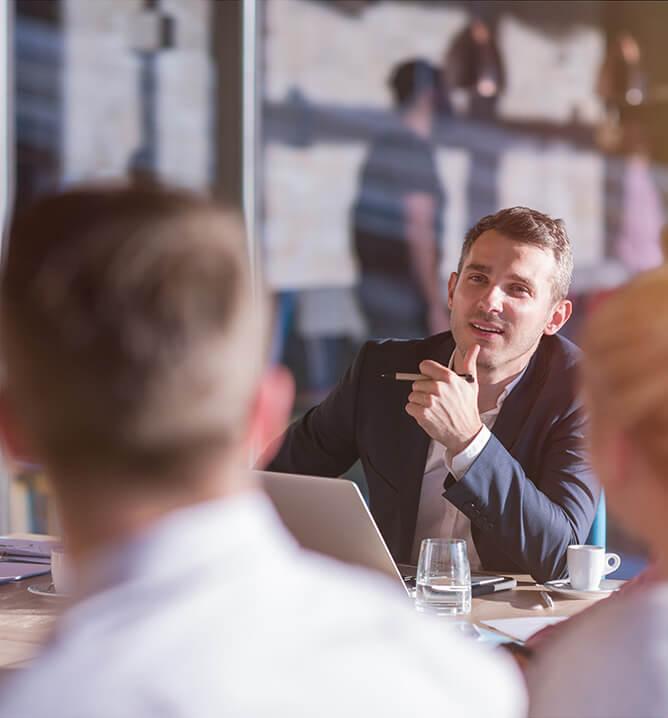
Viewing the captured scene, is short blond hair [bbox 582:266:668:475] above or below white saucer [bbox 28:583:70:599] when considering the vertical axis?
above

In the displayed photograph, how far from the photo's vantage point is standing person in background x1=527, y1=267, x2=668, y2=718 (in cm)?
86

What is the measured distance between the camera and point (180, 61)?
563 cm

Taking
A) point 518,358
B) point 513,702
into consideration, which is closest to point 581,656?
point 513,702

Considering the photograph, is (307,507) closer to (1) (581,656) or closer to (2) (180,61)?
(1) (581,656)

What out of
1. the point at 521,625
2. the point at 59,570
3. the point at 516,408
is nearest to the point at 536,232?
the point at 516,408

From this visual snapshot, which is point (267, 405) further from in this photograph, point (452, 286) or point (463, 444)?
point (452, 286)

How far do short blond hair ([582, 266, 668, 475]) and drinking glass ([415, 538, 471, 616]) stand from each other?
100cm

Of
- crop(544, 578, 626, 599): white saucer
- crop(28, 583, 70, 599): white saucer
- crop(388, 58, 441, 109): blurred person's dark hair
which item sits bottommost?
crop(544, 578, 626, 599): white saucer

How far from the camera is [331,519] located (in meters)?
1.95

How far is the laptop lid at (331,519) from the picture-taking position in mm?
1899

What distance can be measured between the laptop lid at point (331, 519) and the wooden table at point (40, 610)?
18 cm

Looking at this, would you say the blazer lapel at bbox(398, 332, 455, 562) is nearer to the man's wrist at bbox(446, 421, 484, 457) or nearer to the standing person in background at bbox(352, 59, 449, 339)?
the man's wrist at bbox(446, 421, 484, 457)

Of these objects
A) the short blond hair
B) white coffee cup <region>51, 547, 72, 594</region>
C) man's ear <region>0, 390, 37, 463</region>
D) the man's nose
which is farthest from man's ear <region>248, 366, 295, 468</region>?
the man's nose

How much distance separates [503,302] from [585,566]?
2.17 ft
